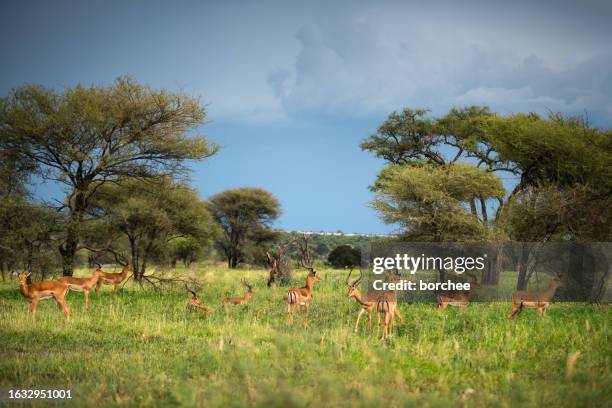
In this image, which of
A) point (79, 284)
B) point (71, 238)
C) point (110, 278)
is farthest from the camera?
point (71, 238)

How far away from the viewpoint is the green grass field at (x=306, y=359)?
20.9ft

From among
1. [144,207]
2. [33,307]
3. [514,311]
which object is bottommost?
[33,307]

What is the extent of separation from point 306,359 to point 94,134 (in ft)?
44.6

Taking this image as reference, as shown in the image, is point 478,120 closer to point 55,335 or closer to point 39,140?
point 39,140

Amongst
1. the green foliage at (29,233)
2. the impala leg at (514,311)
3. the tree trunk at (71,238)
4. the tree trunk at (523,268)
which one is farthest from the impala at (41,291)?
the tree trunk at (523,268)

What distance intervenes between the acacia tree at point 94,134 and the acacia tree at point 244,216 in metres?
28.4

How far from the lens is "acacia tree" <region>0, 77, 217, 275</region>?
18359 mm

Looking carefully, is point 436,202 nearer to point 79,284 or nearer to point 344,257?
point 79,284

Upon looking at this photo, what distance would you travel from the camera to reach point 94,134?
62.3ft

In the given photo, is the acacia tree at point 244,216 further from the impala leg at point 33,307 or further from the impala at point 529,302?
the impala at point 529,302

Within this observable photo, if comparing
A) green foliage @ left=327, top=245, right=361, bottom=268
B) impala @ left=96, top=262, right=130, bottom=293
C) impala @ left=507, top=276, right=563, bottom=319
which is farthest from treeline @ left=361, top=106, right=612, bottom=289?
green foliage @ left=327, top=245, right=361, bottom=268

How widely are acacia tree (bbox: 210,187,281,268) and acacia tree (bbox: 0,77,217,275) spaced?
28.4 m

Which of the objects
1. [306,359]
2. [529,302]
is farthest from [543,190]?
[306,359]

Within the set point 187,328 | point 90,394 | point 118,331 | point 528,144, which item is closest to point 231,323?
point 187,328
